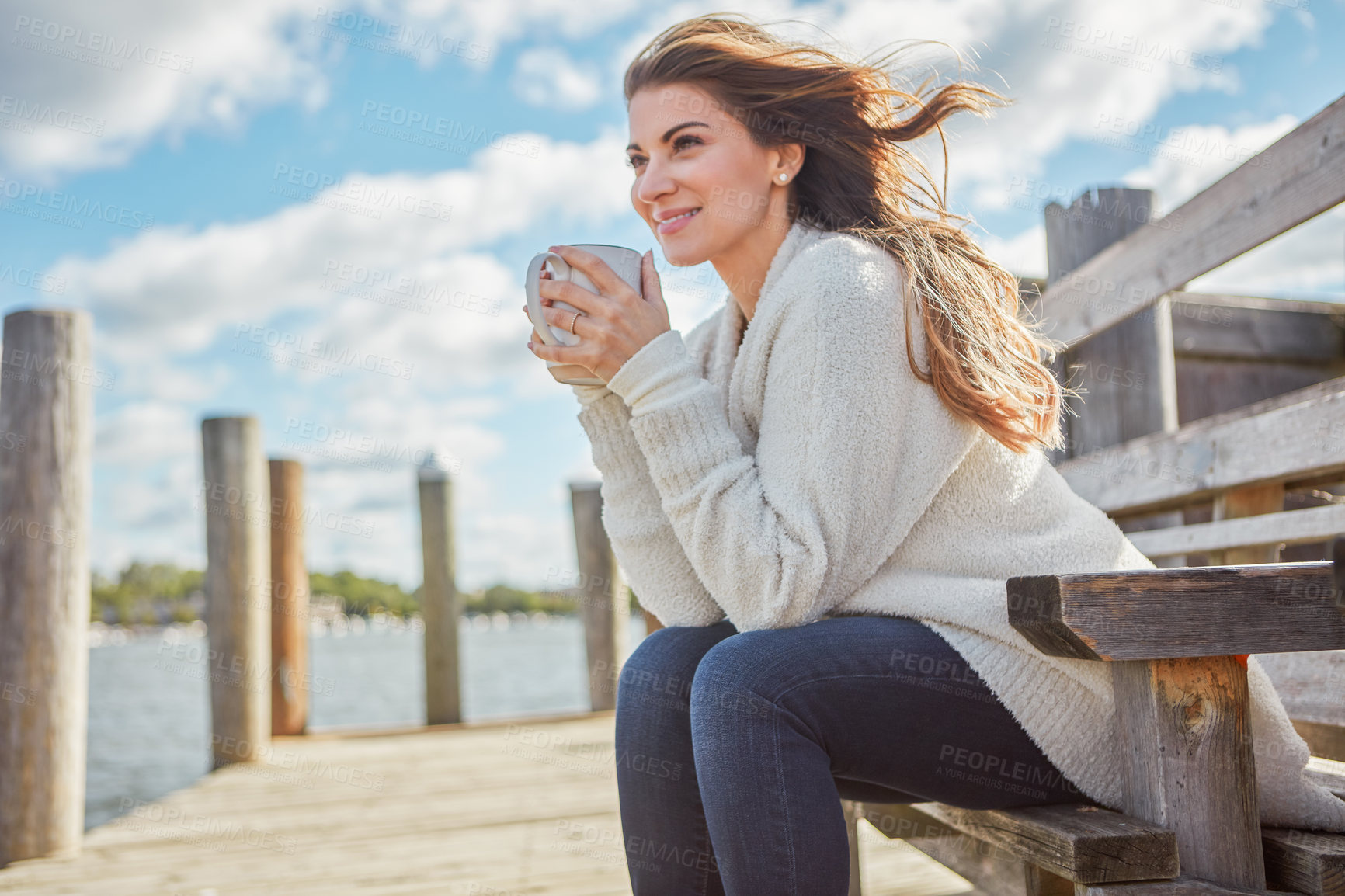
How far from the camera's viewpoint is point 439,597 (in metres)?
5.69

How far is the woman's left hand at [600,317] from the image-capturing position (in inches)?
54.6

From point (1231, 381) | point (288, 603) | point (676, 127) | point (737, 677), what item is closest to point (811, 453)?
point (737, 677)

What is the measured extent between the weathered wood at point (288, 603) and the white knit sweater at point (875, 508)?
4.13m

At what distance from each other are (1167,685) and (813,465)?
0.45 metres

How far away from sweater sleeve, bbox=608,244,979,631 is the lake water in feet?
12.1

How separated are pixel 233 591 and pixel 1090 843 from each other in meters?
4.01

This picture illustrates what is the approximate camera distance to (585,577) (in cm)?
570

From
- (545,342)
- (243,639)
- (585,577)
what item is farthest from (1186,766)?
(585,577)

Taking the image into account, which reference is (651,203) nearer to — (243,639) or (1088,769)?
(1088,769)

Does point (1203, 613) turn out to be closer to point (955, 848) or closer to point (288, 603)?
point (955, 848)

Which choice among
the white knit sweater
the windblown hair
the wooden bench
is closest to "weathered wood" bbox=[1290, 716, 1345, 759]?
the wooden bench

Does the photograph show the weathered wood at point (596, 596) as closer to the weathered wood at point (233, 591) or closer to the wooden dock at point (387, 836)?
the wooden dock at point (387, 836)

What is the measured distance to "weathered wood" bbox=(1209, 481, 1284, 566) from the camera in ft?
6.91
